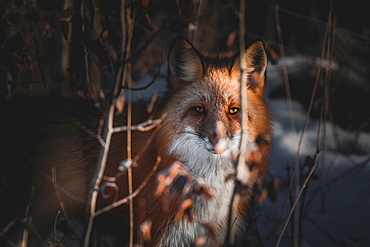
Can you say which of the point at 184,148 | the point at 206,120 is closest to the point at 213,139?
the point at 206,120

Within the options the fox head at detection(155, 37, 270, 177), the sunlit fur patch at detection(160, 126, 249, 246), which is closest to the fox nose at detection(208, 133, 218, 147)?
the fox head at detection(155, 37, 270, 177)

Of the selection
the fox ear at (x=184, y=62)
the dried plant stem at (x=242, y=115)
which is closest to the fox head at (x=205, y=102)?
the fox ear at (x=184, y=62)

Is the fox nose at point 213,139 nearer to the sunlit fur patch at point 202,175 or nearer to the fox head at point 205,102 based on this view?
the fox head at point 205,102

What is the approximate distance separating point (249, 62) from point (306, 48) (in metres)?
2.17

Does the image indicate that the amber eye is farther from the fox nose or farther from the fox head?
the fox nose

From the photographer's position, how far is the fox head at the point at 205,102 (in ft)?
8.59

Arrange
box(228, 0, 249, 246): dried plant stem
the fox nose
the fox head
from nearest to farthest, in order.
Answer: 1. box(228, 0, 249, 246): dried plant stem
2. the fox nose
3. the fox head

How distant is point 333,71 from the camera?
4.38m

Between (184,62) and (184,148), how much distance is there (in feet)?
2.33

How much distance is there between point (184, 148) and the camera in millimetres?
2688

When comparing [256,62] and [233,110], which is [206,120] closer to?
[233,110]

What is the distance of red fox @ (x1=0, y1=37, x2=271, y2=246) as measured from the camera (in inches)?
105

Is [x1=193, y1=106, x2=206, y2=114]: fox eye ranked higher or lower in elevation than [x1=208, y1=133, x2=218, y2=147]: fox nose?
higher

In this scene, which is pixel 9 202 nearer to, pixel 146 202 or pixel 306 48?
pixel 146 202
